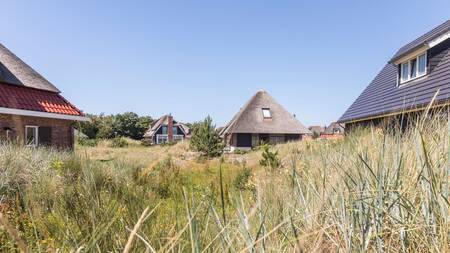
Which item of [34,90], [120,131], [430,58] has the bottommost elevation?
[120,131]

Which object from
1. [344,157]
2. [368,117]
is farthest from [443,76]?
[344,157]

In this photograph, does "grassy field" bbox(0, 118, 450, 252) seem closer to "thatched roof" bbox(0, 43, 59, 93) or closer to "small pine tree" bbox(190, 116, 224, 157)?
"thatched roof" bbox(0, 43, 59, 93)

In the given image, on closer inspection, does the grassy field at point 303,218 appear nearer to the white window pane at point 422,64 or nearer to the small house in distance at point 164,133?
the white window pane at point 422,64

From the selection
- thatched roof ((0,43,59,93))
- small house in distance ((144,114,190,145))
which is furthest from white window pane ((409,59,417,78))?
small house in distance ((144,114,190,145))

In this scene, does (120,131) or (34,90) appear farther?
(120,131)

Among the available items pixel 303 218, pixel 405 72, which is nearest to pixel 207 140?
pixel 405 72

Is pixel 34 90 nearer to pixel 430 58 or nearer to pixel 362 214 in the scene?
pixel 362 214

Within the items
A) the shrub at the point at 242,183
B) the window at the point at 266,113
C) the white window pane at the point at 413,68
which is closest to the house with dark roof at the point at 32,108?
the shrub at the point at 242,183

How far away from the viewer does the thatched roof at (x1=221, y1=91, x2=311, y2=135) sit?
1379 inches

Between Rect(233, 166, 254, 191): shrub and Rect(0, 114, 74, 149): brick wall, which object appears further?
Rect(0, 114, 74, 149): brick wall

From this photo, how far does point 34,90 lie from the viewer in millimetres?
13539

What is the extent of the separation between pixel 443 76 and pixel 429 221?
12.3 m

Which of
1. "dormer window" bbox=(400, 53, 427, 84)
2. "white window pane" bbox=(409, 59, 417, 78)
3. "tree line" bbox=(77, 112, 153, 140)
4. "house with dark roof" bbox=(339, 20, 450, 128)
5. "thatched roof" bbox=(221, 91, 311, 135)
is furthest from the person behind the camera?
"tree line" bbox=(77, 112, 153, 140)

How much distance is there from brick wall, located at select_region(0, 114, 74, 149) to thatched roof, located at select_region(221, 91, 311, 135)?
20.8m
